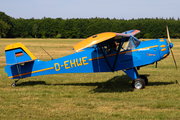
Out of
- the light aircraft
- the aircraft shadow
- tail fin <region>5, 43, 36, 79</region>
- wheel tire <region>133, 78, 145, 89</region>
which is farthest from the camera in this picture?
tail fin <region>5, 43, 36, 79</region>

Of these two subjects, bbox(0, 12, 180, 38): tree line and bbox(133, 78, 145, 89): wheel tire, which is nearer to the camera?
bbox(133, 78, 145, 89): wheel tire

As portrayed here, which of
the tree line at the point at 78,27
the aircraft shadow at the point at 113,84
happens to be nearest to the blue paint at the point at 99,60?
the aircraft shadow at the point at 113,84

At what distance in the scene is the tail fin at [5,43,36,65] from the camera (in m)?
10.5

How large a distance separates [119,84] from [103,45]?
256cm

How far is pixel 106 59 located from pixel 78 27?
96345 mm

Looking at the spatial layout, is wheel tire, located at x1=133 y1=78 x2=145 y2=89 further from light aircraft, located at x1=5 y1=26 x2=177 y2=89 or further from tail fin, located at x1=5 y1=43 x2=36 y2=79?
tail fin, located at x1=5 y1=43 x2=36 y2=79

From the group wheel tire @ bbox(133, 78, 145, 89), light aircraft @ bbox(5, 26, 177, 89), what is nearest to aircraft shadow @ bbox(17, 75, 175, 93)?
wheel tire @ bbox(133, 78, 145, 89)

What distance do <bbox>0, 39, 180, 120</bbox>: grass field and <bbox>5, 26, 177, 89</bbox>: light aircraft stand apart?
32.9 inches

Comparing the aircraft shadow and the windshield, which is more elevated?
the windshield

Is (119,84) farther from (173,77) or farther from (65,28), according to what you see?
(65,28)

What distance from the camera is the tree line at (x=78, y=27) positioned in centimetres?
9288

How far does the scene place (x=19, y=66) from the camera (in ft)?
36.1

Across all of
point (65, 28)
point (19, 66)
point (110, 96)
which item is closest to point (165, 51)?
point (110, 96)

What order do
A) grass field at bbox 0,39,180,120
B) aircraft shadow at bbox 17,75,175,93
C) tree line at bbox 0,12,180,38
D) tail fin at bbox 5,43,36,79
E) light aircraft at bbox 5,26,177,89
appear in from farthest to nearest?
1. tree line at bbox 0,12,180,38
2. tail fin at bbox 5,43,36,79
3. aircraft shadow at bbox 17,75,175,93
4. light aircraft at bbox 5,26,177,89
5. grass field at bbox 0,39,180,120
